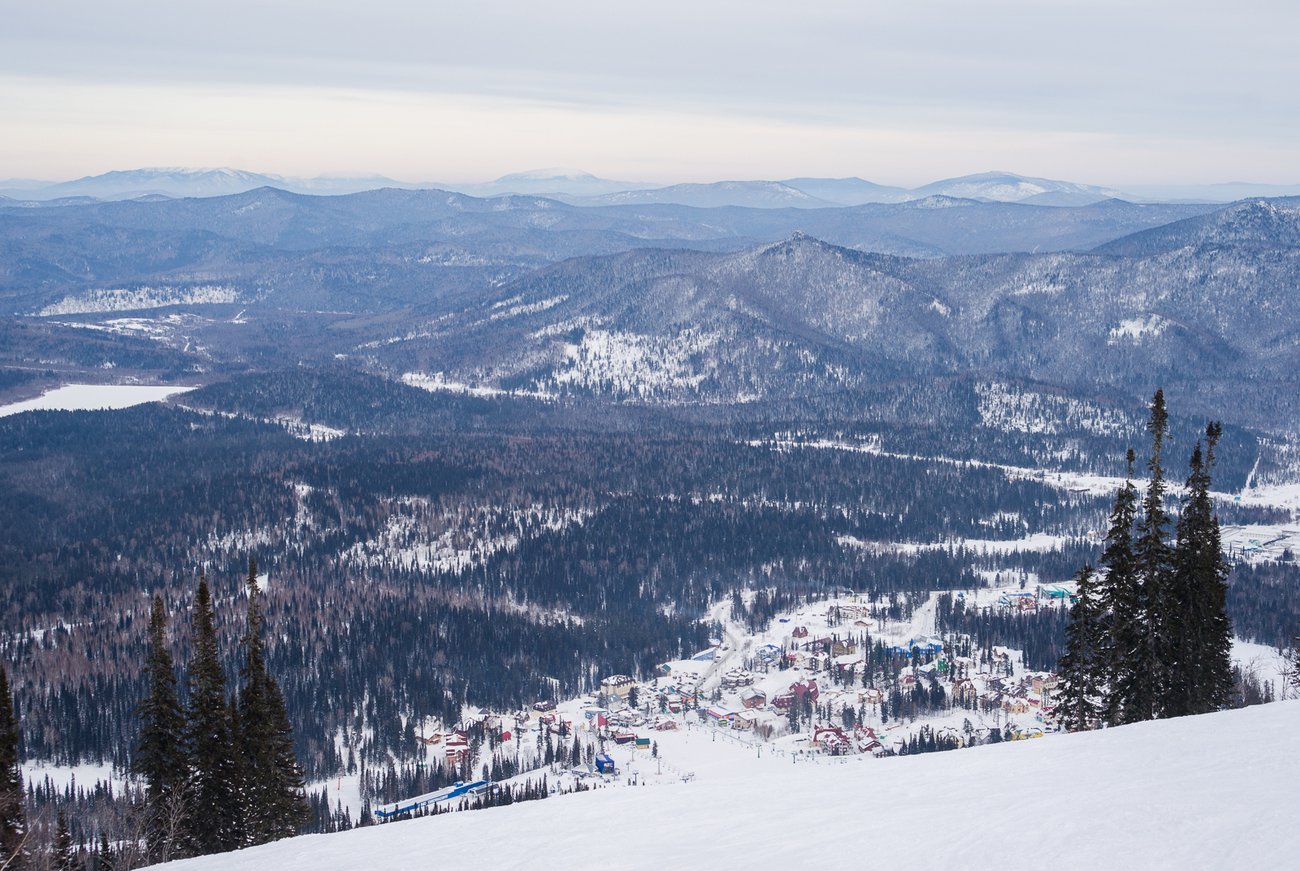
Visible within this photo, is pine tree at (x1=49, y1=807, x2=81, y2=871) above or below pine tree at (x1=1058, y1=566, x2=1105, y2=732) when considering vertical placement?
below

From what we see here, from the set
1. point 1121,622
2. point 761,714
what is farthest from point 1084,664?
point 761,714

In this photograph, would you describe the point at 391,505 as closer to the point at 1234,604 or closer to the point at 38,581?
the point at 38,581

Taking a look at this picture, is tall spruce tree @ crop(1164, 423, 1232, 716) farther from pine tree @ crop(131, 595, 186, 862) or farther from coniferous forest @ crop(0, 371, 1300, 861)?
pine tree @ crop(131, 595, 186, 862)

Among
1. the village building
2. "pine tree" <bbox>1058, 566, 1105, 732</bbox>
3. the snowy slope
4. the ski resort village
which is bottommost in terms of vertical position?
the village building

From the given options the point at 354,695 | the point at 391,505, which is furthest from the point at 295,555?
the point at 354,695

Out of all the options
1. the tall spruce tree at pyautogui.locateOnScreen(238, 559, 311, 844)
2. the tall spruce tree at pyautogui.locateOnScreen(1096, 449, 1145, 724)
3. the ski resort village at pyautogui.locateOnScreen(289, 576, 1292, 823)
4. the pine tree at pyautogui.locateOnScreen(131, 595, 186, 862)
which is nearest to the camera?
the pine tree at pyautogui.locateOnScreen(131, 595, 186, 862)

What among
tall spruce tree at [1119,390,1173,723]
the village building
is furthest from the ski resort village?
tall spruce tree at [1119,390,1173,723]
